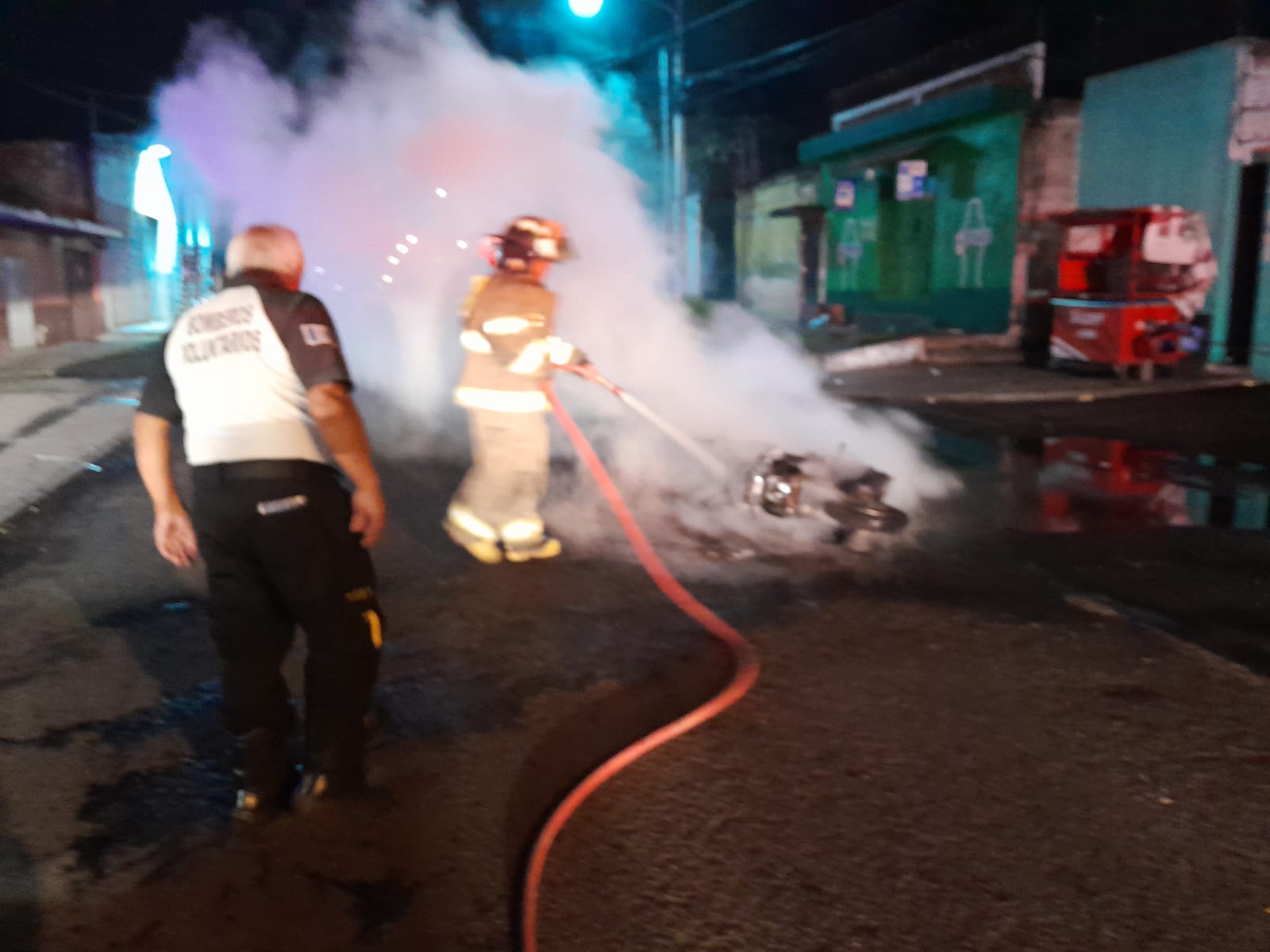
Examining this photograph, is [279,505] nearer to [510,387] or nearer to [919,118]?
[510,387]

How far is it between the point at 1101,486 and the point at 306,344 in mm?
6248

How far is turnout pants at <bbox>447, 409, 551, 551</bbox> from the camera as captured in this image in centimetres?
515

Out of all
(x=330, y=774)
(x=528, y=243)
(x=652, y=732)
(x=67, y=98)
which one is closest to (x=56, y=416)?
(x=528, y=243)

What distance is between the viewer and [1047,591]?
191 inches

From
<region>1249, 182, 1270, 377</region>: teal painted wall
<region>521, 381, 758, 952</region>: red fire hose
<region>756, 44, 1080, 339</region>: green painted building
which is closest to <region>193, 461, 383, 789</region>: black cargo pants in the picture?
<region>521, 381, 758, 952</region>: red fire hose

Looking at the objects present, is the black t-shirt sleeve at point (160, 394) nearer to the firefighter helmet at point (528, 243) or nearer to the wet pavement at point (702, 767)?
the wet pavement at point (702, 767)

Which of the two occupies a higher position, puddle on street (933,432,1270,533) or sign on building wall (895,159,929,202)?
sign on building wall (895,159,929,202)

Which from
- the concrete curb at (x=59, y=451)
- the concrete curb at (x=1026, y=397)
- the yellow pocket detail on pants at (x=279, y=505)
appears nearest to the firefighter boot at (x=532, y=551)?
the yellow pocket detail on pants at (x=279, y=505)

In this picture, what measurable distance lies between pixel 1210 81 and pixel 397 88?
37.1 feet

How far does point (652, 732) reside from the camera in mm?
3363

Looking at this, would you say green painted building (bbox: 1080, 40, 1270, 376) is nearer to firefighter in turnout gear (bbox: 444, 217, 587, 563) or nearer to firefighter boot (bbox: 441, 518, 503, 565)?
firefighter in turnout gear (bbox: 444, 217, 587, 563)

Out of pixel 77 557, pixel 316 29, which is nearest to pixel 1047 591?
pixel 77 557

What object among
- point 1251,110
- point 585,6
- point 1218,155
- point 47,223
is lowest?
point 47,223

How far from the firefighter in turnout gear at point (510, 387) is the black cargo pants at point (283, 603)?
218 centimetres
